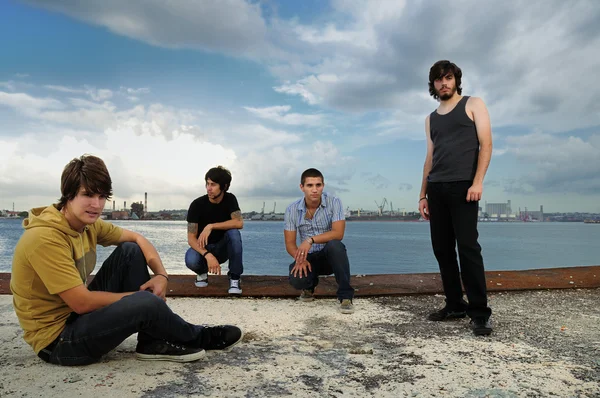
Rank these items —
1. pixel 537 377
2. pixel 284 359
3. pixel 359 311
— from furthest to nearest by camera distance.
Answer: pixel 359 311, pixel 284 359, pixel 537 377

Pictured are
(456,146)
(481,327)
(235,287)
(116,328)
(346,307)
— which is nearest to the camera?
(116,328)

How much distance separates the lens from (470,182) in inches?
114

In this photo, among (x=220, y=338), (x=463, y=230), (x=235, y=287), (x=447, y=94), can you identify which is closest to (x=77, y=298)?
(x=220, y=338)

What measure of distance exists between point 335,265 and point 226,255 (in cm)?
132

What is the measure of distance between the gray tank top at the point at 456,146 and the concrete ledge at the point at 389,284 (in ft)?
4.90

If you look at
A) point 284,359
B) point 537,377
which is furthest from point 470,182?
point 284,359

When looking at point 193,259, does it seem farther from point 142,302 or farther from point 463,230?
point 463,230

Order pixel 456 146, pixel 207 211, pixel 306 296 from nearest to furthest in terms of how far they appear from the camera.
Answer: pixel 456 146 → pixel 306 296 → pixel 207 211

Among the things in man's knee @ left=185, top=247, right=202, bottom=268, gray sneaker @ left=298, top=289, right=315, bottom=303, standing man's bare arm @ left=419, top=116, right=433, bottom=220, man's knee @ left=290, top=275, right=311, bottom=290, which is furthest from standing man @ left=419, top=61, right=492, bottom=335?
man's knee @ left=185, top=247, right=202, bottom=268

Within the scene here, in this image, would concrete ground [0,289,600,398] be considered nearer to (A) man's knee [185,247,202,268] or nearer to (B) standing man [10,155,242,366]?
(B) standing man [10,155,242,366]

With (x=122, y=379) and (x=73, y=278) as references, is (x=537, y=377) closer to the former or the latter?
(x=122, y=379)

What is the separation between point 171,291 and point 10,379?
6.50 feet

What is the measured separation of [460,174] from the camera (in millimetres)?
2896

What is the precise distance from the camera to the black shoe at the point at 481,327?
9.11ft
